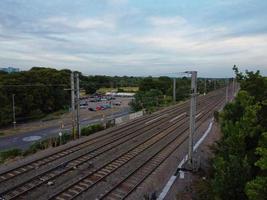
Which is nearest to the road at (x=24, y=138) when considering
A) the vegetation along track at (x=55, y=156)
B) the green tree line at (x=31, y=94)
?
the green tree line at (x=31, y=94)

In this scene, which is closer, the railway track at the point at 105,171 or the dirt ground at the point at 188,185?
the railway track at the point at 105,171

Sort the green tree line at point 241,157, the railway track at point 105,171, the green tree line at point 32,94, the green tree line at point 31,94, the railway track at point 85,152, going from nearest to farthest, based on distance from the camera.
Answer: the green tree line at point 241,157
the railway track at point 105,171
the railway track at point 85,152
the green tree line at point 32,94
the green tree line at point 31,94

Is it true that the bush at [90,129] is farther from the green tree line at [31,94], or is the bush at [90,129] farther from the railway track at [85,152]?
the green tree line at [31,94]

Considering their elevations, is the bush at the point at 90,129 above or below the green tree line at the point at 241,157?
below

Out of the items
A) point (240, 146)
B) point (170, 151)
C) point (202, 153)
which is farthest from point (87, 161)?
point (240, 146)

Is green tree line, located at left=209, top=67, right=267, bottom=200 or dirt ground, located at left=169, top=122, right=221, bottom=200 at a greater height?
green tree line, located at left=209, top=67, right=267, bottom=200

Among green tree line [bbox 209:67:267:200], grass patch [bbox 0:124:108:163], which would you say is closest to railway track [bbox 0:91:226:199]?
grass patch [bbox 0:124:108:163]

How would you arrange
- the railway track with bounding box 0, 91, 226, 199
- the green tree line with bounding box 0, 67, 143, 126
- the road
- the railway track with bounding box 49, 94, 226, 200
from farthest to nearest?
the green tree line with bounding box 0, 67, 143, 126, the road, the railway track with bounding box 0, 91, 226, 199, the railway track with bounding box 49, 94, 226, 200

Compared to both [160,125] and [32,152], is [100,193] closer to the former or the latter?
[32,152]

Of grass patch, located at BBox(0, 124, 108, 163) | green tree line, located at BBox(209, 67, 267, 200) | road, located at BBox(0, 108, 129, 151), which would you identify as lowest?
road, located at BBox(0, 108, 129, 151)

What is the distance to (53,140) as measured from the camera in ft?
75.0

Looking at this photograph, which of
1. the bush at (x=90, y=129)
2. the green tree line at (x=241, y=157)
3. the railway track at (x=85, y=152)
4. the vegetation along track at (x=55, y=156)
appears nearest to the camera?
the green tree line at (x=241, y=157)

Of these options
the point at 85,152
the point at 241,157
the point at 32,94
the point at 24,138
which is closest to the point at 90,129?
the point at 85,152

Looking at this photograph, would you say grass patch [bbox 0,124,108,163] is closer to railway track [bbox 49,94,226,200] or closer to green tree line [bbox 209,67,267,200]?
railway track [bbox 49,94,226,200]
